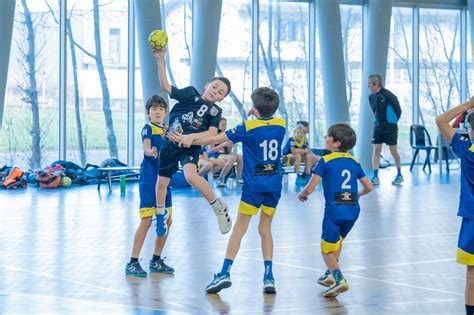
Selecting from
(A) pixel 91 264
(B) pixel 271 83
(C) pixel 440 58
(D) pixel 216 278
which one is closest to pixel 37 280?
(A) pixel 91 264

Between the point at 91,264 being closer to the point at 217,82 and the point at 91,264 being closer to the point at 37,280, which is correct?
the point at 37,280

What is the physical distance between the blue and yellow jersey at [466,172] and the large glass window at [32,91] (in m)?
14.3

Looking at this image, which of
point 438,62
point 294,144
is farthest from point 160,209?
point 438,62

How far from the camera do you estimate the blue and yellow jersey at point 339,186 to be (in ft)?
24.7

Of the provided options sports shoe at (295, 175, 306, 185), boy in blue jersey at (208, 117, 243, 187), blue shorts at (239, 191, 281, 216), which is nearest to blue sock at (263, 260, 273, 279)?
blue shorts at (239, 191, 281, 216)

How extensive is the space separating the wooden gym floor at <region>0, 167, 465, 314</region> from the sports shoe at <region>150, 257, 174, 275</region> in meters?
0.09

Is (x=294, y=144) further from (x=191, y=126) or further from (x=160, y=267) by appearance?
(x=191, y=126)

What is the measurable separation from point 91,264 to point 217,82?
215cm

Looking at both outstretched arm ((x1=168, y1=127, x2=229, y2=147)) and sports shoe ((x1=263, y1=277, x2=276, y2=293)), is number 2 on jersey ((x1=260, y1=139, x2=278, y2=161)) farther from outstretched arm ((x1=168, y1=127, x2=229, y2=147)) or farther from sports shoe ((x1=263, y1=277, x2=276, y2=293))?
sports shoe ((x1=263, y1=277, x2=276, y2=293))

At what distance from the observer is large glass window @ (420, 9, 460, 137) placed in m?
24.8

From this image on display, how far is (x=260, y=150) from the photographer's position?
7.59m

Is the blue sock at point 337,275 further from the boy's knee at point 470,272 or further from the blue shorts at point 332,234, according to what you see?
the boy's knee at point 470,272

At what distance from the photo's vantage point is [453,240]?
417 inches

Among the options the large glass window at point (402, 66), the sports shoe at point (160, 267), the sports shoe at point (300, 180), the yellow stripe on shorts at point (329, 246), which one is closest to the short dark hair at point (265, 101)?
the yellow stripe on shorts at point (329, 246)
